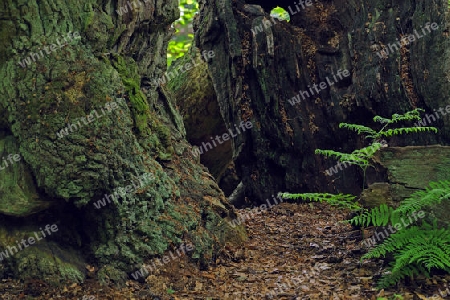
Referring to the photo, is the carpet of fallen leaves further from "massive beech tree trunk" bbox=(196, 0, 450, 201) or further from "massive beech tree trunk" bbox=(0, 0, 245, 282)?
"massive beech tree trunk" bbox=(196, 0, 450, 201)

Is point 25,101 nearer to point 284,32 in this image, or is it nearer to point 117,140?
point 117,140

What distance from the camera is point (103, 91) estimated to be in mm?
5285

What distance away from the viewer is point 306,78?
868 cm

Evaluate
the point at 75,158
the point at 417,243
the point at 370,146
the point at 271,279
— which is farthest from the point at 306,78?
the point at 75,158

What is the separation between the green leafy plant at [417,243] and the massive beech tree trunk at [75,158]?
7.05ft

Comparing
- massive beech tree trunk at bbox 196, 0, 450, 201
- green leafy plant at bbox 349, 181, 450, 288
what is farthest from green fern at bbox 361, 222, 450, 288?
massive beech tree trunk at bbox 196, 0, 450, 201

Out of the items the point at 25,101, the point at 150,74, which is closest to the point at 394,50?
the point at 150,74

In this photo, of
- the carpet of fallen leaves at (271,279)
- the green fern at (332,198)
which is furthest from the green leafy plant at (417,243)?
the green fern at (332,198)

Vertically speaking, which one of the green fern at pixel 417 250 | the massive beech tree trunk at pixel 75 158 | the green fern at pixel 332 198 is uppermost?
the massive beech tree trunk at pixel 75 158

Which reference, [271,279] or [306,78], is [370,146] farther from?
[306,78]

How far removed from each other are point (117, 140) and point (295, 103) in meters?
4.29

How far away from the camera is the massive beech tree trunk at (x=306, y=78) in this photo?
779 cm

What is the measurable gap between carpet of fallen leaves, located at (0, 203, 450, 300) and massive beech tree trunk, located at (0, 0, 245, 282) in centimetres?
20

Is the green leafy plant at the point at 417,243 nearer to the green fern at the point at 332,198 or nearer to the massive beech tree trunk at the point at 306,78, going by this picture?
the green fern at the point at 332,198
